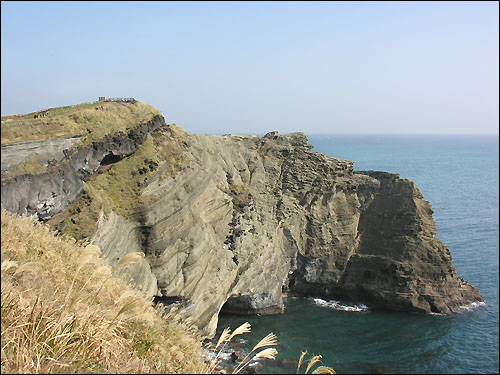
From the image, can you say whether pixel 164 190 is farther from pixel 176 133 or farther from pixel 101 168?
pixel 176 133

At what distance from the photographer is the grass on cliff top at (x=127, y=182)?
27312mm

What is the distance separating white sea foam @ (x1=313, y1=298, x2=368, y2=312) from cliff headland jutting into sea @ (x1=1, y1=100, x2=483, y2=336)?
55.6 inches

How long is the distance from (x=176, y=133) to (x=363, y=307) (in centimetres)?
3138

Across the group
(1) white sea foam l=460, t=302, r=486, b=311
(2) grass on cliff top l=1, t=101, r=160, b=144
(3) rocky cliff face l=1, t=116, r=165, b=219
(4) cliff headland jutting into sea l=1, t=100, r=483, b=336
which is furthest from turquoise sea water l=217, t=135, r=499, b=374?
(2) grass on cliff top l=1, t=101, r=160, b=144

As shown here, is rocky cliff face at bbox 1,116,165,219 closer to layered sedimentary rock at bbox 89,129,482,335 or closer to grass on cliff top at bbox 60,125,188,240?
grass on cliff top at bbox 60,125,188,240

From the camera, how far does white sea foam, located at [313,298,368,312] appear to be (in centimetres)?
4784

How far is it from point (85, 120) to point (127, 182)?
6.30 meters

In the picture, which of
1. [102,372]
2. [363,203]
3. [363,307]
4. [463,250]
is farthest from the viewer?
[463,250]

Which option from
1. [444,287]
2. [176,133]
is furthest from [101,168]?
[444,287]

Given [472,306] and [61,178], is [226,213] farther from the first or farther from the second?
[472,306]

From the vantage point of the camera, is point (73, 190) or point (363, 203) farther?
point (363, 203)

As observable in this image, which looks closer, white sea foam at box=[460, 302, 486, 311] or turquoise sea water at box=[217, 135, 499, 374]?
turquoise sea water at box=[217, 135, 499, 374]

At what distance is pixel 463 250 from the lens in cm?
6331

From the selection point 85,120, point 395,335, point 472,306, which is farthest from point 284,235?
point 85,120
